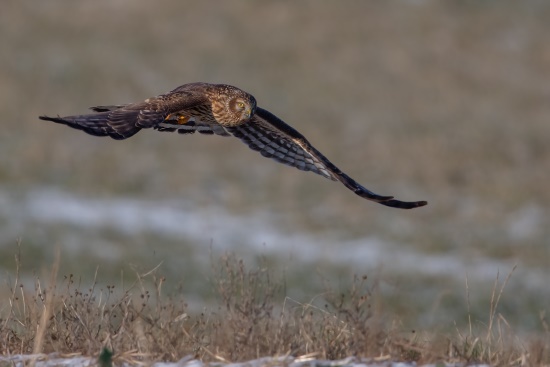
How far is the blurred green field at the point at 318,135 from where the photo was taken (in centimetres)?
1550

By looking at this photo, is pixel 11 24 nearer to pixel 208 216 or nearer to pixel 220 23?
pixel 220 23

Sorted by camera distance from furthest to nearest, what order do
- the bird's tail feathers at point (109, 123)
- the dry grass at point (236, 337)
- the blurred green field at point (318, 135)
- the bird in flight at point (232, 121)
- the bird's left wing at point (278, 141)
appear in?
the blurred green field at point (318, 135) → the bird's left wing at point (278, 141) → the bird in flight at point (232, 121) → the bird's tail feathers at point (109, 123) → the dry grass at point (236, 337)

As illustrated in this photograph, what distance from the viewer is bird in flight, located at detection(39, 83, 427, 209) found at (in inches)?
265

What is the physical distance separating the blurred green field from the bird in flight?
10.7 feet

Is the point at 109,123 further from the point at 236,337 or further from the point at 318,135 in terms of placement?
the point at 318,135

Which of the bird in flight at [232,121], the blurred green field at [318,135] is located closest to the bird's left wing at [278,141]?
the bird in flight at [232,121]

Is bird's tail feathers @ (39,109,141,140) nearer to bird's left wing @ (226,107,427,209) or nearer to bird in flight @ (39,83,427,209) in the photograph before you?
bird in flight @ (39,83,427,209)

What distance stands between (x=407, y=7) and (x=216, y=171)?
36.7 ft

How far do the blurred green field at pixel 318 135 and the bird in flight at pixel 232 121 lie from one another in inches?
128

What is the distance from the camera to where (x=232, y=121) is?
307 inches

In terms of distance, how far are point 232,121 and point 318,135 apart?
13732mm

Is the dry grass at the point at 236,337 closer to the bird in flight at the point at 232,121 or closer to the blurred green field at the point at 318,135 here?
the bird in flight at the point at 232,121

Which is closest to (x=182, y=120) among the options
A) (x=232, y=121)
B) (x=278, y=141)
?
(x=232, y=121)

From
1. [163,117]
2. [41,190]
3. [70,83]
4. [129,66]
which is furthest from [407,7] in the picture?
[163,117]
